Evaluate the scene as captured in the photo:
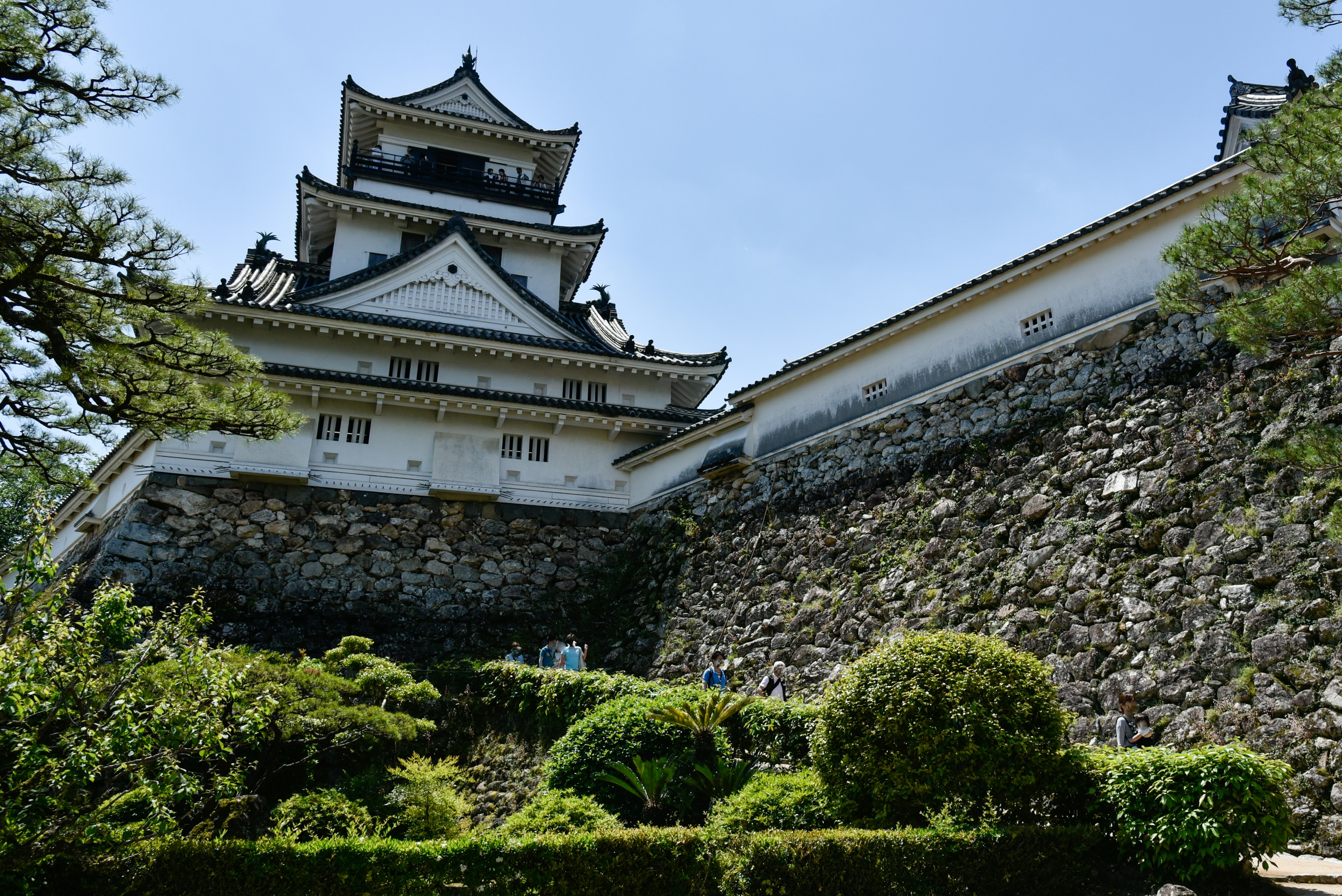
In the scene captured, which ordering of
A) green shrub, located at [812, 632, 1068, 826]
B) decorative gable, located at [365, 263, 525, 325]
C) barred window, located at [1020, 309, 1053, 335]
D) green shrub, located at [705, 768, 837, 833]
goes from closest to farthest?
1. green shrub, located at [812, 632, 1068, 826]
2. green shrub, located at [705, 768, 837, 833]
3. barred window, located at [1020, 309, 1053, 335]
4. decorative gable, located at [365, 263, 525, 325]

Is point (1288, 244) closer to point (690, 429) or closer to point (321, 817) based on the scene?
point (321, 817)

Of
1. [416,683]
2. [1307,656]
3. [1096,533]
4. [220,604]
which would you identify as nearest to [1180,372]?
[1096,533]

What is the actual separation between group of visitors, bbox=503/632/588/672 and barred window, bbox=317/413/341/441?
610cm

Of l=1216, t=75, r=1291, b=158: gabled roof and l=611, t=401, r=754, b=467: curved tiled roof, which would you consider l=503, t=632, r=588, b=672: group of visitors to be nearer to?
l=611, t=401, r=754, b=467: curved tiled roof

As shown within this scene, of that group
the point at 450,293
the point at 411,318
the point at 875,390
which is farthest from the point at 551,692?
the point at 450,293

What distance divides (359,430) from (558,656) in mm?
6998

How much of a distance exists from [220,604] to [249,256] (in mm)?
13415

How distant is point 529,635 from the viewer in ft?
62.0

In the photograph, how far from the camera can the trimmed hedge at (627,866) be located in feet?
22.8

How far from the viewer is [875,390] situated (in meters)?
16.3

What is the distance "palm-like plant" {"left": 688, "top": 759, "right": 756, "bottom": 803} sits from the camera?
Answer: 389 inches

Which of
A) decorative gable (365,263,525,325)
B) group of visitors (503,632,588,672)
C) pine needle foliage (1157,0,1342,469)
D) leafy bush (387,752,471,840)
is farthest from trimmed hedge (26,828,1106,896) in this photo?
decorative gable (365,263,525,325)

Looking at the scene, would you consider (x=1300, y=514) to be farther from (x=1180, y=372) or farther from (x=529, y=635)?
(x=529, y=635)

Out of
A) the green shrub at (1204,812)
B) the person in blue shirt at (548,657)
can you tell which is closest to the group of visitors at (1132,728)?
the green shrub at (1204,812)
